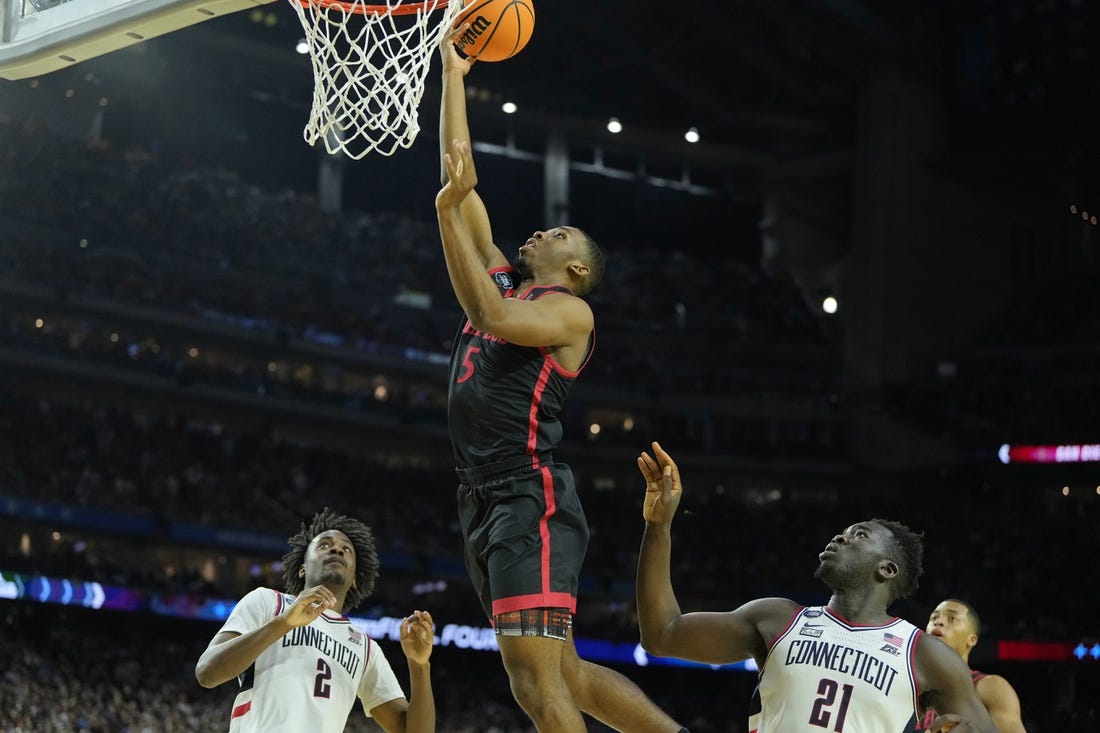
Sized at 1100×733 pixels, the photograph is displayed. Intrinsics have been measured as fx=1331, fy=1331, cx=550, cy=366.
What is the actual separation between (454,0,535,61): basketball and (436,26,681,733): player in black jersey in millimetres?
286

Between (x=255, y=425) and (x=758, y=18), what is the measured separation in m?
14.0

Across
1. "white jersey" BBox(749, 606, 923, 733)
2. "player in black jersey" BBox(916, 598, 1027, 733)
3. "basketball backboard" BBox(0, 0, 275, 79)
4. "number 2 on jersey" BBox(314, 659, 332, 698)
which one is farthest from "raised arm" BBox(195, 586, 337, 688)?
"player in black jersey" BBox(916, 598, 1027, 733)

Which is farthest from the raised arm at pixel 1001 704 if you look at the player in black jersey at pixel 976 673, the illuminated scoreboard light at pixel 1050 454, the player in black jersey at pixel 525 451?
the illuminated scoreboard light at pixel 1050 454

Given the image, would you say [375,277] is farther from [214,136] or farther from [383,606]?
[383,606]

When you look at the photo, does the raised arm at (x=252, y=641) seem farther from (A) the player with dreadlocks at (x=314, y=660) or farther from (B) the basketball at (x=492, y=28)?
(B) the basketball at (x=492, y=28)

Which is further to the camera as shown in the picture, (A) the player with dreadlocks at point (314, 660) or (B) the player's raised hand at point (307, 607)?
(A) the player with dreadlocks at point (314, 660)

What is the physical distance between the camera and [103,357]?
24172mm

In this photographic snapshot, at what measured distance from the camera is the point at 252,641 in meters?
4.61

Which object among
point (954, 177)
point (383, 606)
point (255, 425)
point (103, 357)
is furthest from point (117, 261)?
point (954, 177)

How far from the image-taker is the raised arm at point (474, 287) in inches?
169

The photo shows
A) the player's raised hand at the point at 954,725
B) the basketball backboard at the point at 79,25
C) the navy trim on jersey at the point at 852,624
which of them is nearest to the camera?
the player's raised hand at the point at 954,725

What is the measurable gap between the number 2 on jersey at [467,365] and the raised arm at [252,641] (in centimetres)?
88

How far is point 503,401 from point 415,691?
1245mm

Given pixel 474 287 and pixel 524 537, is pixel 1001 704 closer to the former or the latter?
pixel 524 537
